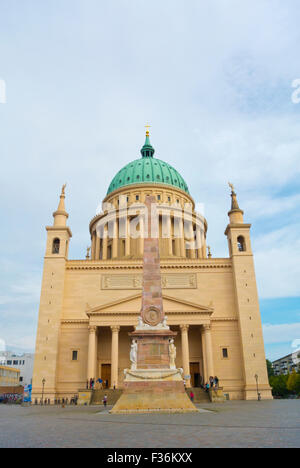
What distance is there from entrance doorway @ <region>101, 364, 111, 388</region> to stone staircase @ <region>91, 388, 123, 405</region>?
9897 millimetres

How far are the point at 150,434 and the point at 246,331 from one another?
38907 mm

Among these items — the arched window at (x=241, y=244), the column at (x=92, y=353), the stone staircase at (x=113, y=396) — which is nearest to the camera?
the stone staircase at (x=113, y=396)

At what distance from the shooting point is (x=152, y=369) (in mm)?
20641

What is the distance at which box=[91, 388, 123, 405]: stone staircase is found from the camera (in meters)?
36.0

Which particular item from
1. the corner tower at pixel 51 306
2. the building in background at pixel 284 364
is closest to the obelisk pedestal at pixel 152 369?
Result: the corner tower at pixel 51 306

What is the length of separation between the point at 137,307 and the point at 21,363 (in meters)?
83.3

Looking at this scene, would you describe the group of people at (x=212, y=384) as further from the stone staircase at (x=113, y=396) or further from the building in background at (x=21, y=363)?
the building in background at (x=21, y=363)

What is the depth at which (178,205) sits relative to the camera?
71.2 meters

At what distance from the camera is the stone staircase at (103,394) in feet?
118

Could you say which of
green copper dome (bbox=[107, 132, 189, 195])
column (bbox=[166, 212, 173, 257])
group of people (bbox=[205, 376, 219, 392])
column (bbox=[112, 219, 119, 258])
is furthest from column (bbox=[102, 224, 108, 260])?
group of people (bbox=[205, 376, 219, 392])

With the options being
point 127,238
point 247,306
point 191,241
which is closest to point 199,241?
point 191,241

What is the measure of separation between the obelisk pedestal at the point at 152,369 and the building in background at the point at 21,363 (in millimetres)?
96967
